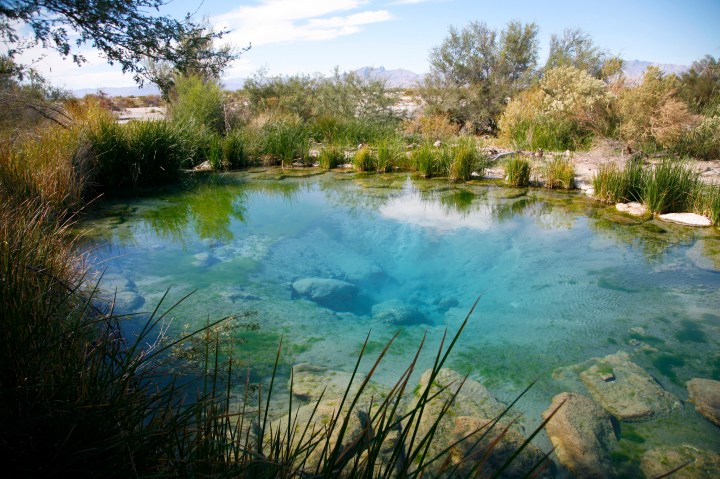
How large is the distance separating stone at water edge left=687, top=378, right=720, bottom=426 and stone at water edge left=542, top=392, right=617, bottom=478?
1.86 ft

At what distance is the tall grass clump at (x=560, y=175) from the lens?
308 inches

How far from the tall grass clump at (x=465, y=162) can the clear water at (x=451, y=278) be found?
1376 mm

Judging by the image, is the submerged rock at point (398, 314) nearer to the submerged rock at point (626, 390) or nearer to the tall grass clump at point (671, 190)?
the submerged rock at point (626, 390)

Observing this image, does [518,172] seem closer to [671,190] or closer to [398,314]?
[671,190]

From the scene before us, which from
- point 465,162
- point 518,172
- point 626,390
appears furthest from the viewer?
point 465,162

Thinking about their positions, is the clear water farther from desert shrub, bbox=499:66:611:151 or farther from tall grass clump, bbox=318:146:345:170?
desert shrub, bbox=499:66:611:151

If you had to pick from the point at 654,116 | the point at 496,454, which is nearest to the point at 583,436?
the point at 496,454

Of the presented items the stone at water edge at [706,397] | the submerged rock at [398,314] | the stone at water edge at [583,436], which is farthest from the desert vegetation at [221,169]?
the stone at water edge at [706,397]

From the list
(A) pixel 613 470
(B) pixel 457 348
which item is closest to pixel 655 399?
(A) pixel 613 470

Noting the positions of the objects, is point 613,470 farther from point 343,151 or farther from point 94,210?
point 343,151

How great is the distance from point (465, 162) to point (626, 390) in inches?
254

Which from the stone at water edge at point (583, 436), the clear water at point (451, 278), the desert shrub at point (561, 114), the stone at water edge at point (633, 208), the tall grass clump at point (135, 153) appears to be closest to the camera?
the stone at water edge at point (583, 436)

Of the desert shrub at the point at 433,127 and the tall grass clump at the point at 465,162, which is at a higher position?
the desert shrub at the point at 433,127

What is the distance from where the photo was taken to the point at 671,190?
6137mm
